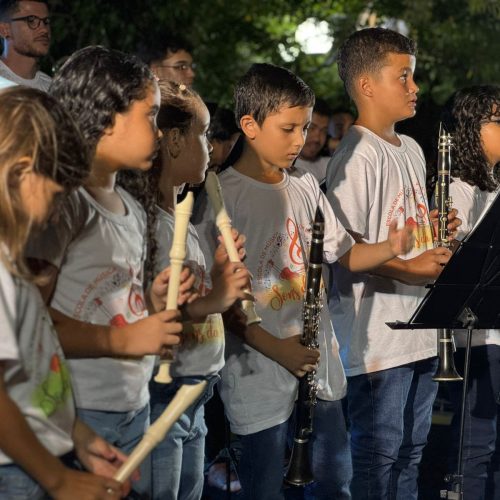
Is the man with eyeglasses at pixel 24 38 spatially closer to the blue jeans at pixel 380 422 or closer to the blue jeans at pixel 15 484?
the blue jeans at pixel 380 422

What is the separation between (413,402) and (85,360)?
1955 millimetres

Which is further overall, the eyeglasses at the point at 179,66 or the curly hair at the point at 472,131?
the eyeglasses at the point at 179,66

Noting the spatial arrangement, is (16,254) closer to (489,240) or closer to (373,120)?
(489,240)

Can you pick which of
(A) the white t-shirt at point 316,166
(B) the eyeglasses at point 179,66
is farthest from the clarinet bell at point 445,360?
(A) the white t-shirt at point 316,166

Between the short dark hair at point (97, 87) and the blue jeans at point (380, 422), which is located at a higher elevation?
the short dark hair at point (97, 87)

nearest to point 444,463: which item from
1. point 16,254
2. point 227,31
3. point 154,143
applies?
point 154,143

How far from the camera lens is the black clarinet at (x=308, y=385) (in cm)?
377

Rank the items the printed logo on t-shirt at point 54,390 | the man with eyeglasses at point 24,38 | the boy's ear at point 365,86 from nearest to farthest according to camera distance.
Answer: the printed logo on t-shirt at point 54,390
the boy's ear at point 365,86
the man with eyeglasses at point 24,38

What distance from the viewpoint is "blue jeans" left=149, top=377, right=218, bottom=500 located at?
3355 millimetres

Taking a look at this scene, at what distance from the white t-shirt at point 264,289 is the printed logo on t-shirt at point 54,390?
1.32m

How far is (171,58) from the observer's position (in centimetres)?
625

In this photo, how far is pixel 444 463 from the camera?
656 centimetres

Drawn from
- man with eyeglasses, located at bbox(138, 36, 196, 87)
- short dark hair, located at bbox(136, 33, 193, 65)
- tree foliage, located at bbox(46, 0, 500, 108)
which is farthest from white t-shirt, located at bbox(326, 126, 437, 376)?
tree foliage, located at bbox(46, 0, 500, 108)

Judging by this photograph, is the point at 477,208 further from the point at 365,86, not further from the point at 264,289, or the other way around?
the point at 264,289
